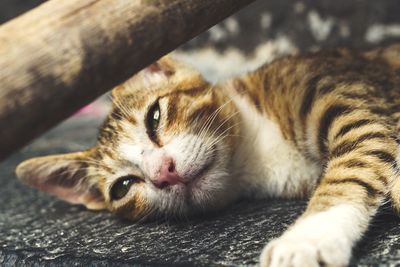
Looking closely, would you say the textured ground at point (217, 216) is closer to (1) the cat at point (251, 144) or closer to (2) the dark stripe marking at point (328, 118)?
(1) the cat at point (251, 144)

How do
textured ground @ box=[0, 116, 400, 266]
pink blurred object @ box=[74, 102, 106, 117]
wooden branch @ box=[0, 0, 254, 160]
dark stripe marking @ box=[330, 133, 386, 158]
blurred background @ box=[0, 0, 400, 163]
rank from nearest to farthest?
wooden branch @ box=[0, 0, 254, 160]
textured ground @ box=[0, 116, 400, 266]
dark stripe marking @ box=[330, 133, 386, 158]
blurred background @ box=[0, 0, 400, 163]
pink blurred object @ box=[74, 102, 106, 117]

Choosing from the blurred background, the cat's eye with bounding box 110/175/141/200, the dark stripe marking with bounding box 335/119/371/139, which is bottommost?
the dark stripe marking with bounding box 335/119/371/139

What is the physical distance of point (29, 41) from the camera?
959 millimetres

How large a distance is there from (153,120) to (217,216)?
365 mm

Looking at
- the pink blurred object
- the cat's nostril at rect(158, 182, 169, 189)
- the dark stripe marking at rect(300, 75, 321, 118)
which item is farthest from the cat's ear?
the pink blurred object

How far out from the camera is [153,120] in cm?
170

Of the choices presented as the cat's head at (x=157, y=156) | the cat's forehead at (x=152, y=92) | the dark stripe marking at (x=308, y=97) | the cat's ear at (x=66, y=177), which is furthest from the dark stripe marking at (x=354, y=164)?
the cat's ear at (x=66, y=177)

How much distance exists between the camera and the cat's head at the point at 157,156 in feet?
5.13

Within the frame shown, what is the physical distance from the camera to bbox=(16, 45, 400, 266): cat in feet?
4.67

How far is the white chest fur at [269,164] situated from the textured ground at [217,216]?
7cm

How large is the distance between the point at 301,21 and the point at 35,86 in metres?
2.22

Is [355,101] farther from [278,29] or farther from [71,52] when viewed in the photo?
[278,29]

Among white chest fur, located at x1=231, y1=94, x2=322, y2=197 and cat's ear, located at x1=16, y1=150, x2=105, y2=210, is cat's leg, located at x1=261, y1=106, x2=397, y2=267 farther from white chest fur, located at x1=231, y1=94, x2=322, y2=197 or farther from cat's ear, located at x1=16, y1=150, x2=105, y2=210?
cat's ear, located at x1=16, y1=150, x2=105, y2=210

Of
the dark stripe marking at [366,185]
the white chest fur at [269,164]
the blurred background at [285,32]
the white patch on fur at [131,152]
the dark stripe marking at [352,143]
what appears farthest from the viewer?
the blurred background at [285,32]
